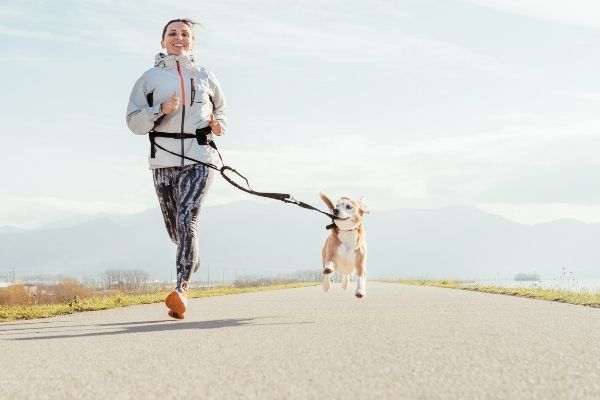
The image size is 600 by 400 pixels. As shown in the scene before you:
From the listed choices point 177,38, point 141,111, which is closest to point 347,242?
point 141,111

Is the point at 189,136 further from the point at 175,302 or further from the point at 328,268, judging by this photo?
the point at 328,268

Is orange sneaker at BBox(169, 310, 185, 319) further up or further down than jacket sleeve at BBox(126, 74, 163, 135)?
further down

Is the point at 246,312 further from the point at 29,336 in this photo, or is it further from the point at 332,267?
the point at 29,336

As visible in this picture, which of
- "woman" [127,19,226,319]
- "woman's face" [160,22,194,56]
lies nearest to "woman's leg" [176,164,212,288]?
"woman" [127,19,226,319]

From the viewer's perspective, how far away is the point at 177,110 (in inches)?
310

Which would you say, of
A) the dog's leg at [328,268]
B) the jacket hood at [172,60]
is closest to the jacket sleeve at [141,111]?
the jacket hood at [172,60]

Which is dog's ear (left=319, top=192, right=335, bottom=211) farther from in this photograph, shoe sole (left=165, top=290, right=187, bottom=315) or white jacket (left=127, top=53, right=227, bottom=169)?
shoe sole (left=165, top=290, right=187, bottom=315)

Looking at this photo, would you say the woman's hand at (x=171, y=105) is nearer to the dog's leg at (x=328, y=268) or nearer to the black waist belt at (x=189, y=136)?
the black waist belt at (x=189, y=136)

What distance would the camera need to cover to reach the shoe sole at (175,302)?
7547 millimetres

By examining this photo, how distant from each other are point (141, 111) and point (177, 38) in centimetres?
97

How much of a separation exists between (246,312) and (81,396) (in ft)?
17.9

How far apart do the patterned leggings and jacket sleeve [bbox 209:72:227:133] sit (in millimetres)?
687

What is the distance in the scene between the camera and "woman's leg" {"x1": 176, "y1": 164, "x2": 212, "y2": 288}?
779 cm

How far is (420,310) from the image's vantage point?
352 inches
